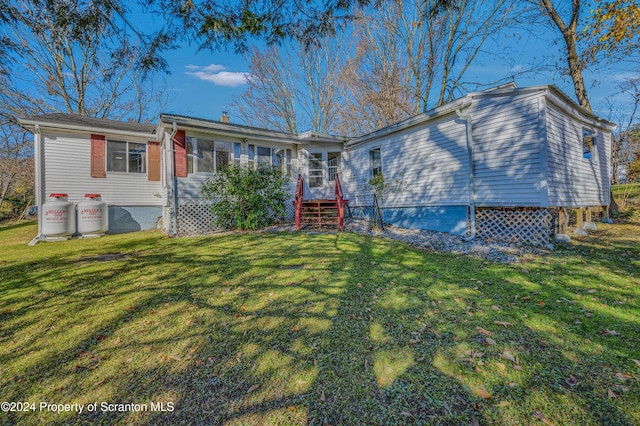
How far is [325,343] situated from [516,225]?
22.3ft

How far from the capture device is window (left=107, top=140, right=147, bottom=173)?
1001 cm

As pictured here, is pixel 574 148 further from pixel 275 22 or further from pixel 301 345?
pixel 301 345

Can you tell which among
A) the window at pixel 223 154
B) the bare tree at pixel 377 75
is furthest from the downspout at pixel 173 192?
the bare tree at pixel 377 75

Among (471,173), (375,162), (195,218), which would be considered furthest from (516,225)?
(195,218)

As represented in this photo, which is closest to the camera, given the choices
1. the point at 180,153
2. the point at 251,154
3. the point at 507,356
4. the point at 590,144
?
the point at 507,356

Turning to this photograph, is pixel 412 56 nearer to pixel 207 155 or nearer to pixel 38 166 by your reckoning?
pixel 207 155

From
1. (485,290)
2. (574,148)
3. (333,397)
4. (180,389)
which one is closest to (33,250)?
(180,389)

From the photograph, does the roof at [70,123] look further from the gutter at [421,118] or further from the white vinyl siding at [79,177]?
the gutter at [421,118]

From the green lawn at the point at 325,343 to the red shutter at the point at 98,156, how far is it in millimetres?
6252

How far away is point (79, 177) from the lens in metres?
9.47

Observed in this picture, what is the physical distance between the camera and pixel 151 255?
576 cm

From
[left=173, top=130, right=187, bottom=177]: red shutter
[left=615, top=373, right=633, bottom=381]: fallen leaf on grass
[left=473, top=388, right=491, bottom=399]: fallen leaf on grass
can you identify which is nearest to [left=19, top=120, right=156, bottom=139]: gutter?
[left=173, top=130, right=187, bottom=177]: red shutter

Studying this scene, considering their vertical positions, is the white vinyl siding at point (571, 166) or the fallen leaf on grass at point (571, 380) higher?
the white vinyl siding at point (571, 166)

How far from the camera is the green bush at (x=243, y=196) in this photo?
28.5ft
